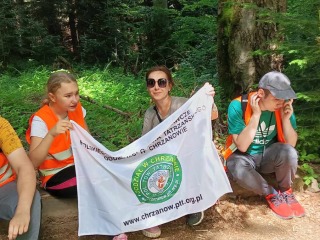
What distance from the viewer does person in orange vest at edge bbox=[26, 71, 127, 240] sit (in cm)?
320

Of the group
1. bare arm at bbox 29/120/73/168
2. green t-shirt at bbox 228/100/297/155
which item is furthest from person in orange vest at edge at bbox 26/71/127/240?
green t-shirt at bbox 228/100/297/155

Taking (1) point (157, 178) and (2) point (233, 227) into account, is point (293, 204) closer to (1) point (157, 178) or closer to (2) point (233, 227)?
(2) point (233, 227)

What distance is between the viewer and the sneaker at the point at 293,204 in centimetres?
358

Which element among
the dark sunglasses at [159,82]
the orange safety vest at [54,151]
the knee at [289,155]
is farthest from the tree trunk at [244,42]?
the orange safety vest at [54,151]

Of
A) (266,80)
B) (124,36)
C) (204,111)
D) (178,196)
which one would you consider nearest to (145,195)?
(178,196)

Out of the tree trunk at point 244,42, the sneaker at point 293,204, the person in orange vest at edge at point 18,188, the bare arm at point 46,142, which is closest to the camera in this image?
the person in orange vest at edge at point 18,188

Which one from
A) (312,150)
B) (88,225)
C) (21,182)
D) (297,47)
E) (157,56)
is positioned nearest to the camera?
(21,182)

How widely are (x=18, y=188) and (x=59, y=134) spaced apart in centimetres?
64

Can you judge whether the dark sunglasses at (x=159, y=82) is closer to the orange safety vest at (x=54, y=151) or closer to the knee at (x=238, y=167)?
the orange safety vest at (x=54, y=151)

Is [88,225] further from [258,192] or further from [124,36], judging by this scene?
[124,36]

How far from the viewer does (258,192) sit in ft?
11.9

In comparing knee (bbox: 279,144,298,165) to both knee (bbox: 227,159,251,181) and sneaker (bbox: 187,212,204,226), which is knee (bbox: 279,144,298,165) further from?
sneaker (bbox: 187,212,204,226)

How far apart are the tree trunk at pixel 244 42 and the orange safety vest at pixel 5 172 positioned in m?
3.39

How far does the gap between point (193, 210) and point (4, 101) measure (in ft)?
15.2
